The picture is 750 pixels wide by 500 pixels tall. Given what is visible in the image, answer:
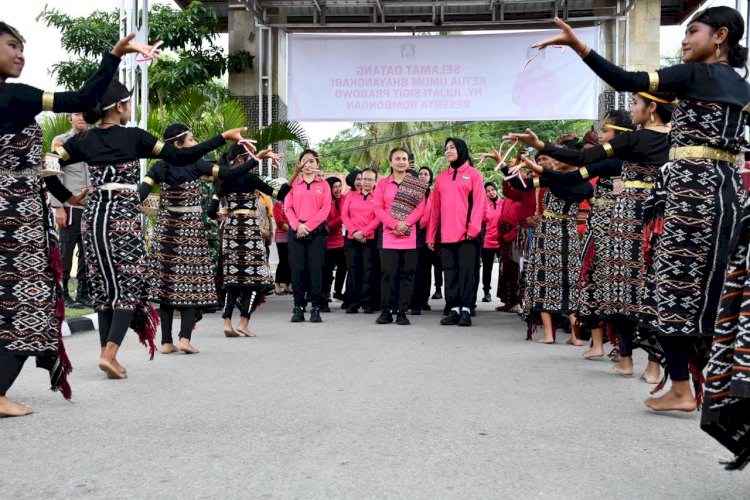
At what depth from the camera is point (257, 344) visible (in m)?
8.78

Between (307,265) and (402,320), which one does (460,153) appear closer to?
(402,320)

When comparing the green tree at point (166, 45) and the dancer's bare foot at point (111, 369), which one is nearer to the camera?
the dancer's bare foot at point (111, 369)

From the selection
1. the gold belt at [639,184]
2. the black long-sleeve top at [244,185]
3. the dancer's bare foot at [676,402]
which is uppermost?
the black long-sleeve top at [244,185]

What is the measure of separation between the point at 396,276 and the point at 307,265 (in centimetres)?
110

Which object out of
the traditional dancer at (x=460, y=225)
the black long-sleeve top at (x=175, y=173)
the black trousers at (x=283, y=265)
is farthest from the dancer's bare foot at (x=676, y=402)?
the black trousers at (x=283, y=265)

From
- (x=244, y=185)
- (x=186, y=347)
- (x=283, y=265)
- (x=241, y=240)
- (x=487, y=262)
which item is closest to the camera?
(x=186, y=347)

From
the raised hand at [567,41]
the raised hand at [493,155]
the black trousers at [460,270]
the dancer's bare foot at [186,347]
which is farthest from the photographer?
the black trousers at [460,270]

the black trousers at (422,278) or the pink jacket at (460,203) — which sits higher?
the pink jacket at (460,203)

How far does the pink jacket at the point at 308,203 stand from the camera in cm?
1139

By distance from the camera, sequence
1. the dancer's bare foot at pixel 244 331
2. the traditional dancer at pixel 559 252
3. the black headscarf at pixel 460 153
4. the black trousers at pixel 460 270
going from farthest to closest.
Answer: the black trousers at pixel 460 270 → the black headscarf at pixel 460 153 → the dancer's bare foot at pixel 244 331 → the traditional dancer at pixel 559 252

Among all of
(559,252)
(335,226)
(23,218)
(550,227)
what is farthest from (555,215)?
(335,226)

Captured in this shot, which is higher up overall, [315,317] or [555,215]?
[555,215]

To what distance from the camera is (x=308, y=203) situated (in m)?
11.5

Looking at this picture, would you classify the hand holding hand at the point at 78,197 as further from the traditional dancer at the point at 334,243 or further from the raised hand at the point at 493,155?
the traditional dancer at the point at 334,243
